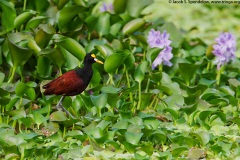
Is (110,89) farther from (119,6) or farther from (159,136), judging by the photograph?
(119,6)

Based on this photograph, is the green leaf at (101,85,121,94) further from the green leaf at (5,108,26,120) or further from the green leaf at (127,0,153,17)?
the green leaf at (127,0,153,17)

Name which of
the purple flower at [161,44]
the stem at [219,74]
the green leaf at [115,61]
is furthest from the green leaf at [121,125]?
the stem at [219,74]

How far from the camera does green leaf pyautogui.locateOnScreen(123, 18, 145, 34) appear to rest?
8.15 meters

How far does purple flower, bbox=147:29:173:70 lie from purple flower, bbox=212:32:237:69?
56 centimetres

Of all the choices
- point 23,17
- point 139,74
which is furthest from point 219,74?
point 23,17

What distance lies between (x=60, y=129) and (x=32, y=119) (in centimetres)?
25

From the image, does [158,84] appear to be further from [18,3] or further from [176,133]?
[18,3]

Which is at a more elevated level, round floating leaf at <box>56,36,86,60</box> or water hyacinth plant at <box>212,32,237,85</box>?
round floating leaf at <box>56,36,86,60</box>

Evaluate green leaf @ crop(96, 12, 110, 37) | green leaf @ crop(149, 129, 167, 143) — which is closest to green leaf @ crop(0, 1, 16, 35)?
green leaf @ crop(96, 12, 110, 37)

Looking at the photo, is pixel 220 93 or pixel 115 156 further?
pixel 220 93

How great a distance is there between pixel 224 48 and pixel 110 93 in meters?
1.83

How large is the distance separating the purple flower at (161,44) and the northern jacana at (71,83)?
1.09m

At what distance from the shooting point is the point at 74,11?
25.3ft

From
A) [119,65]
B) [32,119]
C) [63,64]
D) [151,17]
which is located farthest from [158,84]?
[151,17]
